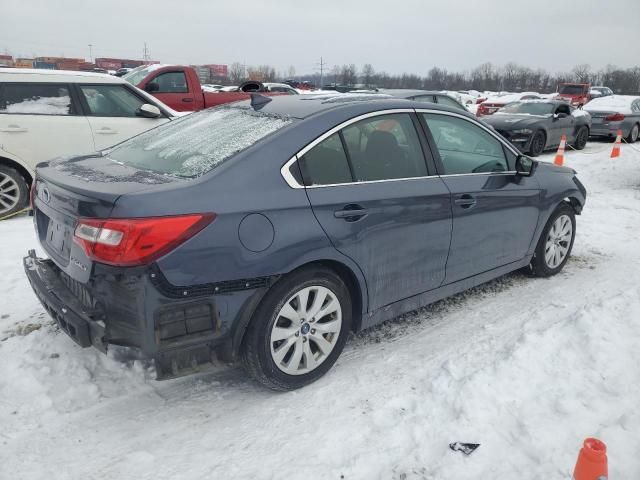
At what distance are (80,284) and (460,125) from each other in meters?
2.97

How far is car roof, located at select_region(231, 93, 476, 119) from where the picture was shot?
3.37 metres

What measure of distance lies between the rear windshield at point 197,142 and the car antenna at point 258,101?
0.27 ft

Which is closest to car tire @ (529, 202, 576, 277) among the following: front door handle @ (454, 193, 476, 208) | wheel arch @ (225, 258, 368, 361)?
front door handle @ (454, 193, 476, 208)

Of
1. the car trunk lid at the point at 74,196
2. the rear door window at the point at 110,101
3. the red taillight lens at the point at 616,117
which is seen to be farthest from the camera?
the red taillight lens at the point at 616,117

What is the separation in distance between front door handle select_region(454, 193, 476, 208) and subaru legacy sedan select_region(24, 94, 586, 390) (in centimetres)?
1

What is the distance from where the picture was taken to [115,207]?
2500mm

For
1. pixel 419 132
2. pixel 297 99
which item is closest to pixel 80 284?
pixel 297 99

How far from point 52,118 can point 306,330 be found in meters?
5.46

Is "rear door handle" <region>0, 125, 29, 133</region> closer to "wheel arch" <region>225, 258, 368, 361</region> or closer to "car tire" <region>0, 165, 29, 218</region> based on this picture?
"car tire" <region>0, 165, 29, 218</region>

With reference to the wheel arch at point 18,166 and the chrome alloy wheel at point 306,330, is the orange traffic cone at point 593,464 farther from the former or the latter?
the wheel arch at point 18,166

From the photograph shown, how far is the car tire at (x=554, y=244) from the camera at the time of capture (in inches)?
193

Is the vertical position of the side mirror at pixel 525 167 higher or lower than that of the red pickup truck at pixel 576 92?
lower

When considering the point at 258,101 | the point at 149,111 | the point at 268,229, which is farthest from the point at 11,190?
the point at 268,229

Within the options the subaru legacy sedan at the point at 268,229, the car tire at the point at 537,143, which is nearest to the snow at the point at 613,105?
the car tire at the point at 537,143
